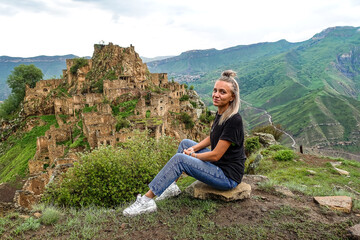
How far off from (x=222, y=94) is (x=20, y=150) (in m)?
41.9

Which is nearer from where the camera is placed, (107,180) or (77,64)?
(107,180)

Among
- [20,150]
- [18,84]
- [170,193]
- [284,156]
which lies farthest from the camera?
[18,84]

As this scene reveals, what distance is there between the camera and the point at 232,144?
583cm

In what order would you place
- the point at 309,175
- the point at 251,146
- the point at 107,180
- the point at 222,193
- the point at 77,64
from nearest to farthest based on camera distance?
1. the point at 222,193
2. the point at 107,180
3. the point at 309,175
4. the point at 251,146
5. the point at 77,64

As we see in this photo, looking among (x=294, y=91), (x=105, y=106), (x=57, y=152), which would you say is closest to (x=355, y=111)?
(x=294, y=91)

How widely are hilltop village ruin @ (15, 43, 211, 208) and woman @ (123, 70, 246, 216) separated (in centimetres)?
736

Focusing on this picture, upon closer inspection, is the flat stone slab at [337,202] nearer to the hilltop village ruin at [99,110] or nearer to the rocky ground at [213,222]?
the rocky ground at [213,222]

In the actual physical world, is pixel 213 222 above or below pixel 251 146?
above

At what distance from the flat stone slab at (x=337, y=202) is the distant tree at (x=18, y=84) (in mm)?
67441

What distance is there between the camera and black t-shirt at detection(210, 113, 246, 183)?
5676 millimetres

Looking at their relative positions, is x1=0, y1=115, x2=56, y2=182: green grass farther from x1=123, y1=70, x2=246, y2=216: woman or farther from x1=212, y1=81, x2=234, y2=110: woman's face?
x1=212, y1=81, x2=234, y2=110: woman's face

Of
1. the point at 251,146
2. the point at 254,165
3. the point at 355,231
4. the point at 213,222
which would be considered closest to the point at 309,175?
the point at 254,165

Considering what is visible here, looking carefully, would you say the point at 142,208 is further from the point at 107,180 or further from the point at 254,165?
the point at 254,165

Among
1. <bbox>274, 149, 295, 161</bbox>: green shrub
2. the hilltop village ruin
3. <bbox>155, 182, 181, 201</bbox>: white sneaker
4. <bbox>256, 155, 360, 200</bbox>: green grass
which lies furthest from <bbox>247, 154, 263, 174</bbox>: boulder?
the hilltop village ruin
